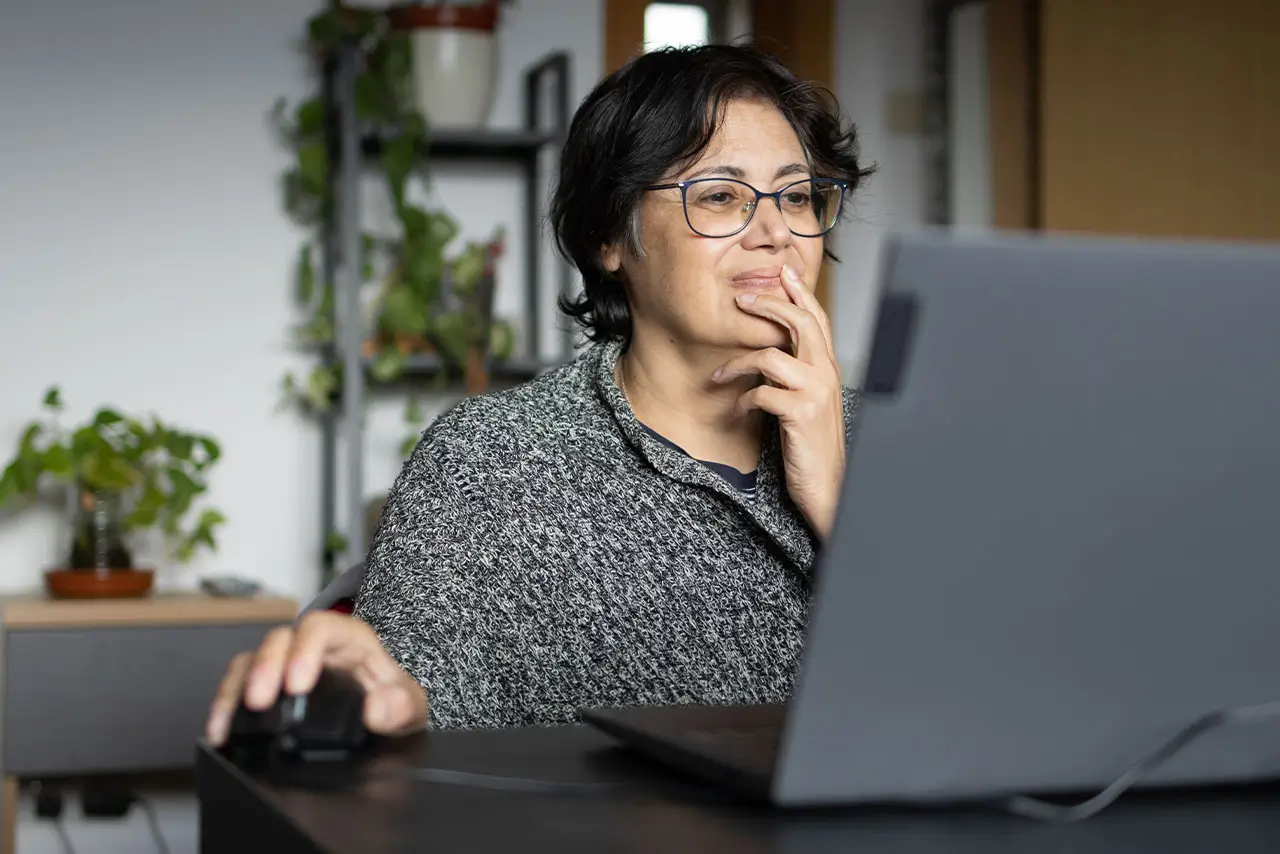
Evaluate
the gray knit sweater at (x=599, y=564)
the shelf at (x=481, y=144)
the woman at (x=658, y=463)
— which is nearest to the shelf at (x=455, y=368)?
the shelf at (x=481, y=144)

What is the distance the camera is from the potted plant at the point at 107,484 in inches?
113

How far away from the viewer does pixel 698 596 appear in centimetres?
141

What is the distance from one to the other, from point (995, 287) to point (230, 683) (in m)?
0.49

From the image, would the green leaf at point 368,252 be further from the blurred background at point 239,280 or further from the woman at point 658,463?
the woman at point 658,463

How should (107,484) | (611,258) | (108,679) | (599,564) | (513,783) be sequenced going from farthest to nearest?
(107,484), (108,679), (611,258), (599,564), (513,783)

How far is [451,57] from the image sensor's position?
321cm

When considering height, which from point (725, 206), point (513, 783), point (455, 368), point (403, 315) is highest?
point (725, 206)

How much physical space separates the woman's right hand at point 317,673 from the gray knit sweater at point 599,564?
1.42 ft

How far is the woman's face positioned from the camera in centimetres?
154

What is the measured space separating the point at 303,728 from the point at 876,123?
3.63 m

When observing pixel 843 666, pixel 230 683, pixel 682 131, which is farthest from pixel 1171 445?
pixel 682 131

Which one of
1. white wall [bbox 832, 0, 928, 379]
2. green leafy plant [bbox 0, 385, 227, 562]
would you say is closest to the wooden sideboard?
green leafy plant [bbox 0, 385, 227, 562]

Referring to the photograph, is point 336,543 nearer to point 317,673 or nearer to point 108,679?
point 108,679

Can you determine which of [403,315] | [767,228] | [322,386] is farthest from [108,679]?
[767,228]
